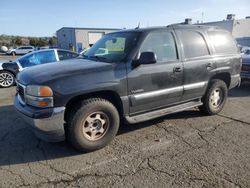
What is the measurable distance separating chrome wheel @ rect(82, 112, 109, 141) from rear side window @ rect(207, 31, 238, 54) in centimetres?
305

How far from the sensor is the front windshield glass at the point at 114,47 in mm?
4461

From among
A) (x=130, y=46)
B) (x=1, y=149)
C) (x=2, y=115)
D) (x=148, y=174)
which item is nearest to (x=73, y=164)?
(x=148, y=174)

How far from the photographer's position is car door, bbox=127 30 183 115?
14.3 feet

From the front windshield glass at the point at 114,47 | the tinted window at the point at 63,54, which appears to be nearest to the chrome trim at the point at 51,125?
the front windshield glass at the point at 114,47

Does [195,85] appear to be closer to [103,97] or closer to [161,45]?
[161,45]

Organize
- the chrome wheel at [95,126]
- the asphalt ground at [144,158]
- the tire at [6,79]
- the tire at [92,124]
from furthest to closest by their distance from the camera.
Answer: the tire at [6,79]
the chrome wheel at [95,126]
the tire at [92,124]
the asphalt ground at [144,158]

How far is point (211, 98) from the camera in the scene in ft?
19.0

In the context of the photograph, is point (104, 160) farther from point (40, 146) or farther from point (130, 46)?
point (130, 46)

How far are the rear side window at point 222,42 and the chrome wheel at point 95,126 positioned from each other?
3053 millimetres

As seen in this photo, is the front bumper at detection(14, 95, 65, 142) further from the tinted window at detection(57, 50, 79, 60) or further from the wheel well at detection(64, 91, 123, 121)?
the tinted window at detection(57, 50, 79, 60)

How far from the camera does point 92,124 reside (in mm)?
4109

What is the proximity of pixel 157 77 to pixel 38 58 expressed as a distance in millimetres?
6799

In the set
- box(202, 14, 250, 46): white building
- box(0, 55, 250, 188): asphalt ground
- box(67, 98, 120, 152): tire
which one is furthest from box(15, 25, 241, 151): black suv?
box(202, 14, 250, 46): white building

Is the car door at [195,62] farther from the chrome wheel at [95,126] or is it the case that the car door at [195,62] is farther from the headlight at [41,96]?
the headlight at [41,96]
